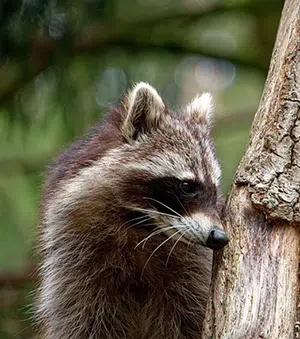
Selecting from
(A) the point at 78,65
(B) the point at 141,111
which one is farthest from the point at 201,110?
(A) the point at 78,65

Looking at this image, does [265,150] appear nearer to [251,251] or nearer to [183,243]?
[251,251]

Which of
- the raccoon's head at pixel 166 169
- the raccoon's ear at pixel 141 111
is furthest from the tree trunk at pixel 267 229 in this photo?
the raccoon's ear at pixel 141 111

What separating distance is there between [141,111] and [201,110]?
41 centimetres

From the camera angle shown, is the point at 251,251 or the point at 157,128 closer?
the point at 251,251

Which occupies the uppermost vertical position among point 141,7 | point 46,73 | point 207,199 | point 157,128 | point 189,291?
point 141,7

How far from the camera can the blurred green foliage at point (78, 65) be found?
732 centimetres

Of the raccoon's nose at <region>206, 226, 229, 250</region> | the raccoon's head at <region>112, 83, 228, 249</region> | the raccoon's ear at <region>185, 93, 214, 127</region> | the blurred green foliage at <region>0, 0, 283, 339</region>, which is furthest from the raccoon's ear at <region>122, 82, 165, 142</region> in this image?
the blurred green foliage at <region>0, 0, 283, 339</region>

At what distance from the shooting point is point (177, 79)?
28.2 ft

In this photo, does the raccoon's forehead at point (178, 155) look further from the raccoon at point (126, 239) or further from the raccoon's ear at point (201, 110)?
the raccoon's ear at point (201, 110)

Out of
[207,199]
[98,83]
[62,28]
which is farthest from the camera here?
[98,83]

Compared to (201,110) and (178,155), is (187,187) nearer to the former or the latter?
(178,155)

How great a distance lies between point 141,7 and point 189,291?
376 centimetres

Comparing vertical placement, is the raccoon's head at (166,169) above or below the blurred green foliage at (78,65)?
below

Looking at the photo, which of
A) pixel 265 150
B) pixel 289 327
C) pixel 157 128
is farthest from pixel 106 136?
pixel 289 327
